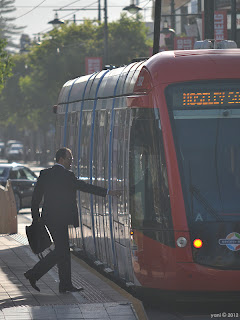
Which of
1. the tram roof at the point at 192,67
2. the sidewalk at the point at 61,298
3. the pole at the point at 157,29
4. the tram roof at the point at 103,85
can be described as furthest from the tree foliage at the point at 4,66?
the tram roof at the point at 192,67

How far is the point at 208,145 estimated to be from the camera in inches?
411

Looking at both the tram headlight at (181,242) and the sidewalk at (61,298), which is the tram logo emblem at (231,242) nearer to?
the tram headlight at (181,242)

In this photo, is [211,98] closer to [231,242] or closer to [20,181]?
[231,242]

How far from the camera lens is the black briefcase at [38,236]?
37.8ft

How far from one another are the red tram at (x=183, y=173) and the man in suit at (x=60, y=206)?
581 mm

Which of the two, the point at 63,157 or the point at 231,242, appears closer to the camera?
the point at 231,242

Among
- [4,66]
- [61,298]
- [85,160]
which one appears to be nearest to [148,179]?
[61,298]

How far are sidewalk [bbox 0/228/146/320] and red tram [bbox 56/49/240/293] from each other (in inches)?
19.8

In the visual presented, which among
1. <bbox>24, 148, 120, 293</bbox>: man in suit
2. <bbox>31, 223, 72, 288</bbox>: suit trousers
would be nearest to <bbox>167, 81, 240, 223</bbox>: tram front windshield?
<bbox>24, 148, 120, 293</bbox>: man in suit

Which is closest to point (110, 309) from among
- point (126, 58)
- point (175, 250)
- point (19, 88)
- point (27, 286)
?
point (175, 250)

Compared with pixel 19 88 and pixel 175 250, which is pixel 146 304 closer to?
pixel 175 250

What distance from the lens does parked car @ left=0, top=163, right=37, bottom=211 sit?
30.6 m

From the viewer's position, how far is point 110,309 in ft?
31.8

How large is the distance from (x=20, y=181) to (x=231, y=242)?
68.8ft
